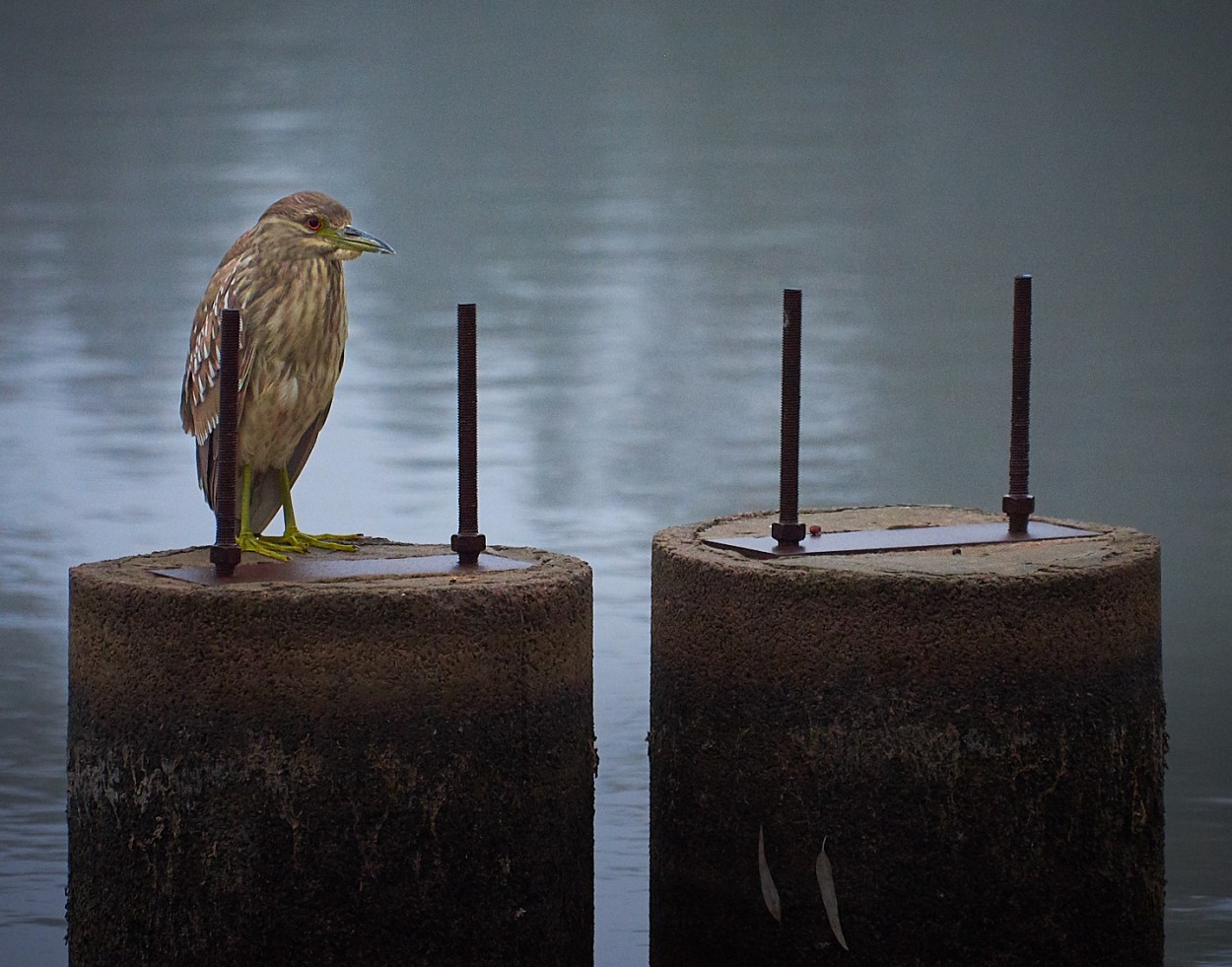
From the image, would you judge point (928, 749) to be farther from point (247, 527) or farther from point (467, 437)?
point (247, 527)

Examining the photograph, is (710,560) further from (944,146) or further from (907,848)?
(944,146)

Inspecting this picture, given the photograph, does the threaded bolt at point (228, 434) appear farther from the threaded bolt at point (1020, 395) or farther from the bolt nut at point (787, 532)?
the threaded bolt at point (1020, 395)

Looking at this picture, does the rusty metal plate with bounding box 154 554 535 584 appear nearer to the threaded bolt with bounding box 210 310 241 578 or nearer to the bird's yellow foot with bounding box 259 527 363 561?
the threaded bolt with bounding box 210 310 241 578

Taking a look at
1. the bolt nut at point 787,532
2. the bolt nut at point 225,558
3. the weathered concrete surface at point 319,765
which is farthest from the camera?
the bolt nut at point 787,532

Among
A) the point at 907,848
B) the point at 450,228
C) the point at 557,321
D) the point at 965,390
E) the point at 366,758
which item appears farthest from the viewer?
the point at 450,228

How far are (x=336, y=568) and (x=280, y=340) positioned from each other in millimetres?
472

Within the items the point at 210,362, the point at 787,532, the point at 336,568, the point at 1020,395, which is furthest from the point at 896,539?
the point at 210,362

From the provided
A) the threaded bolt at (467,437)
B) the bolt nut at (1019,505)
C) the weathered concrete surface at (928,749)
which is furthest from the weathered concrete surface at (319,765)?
the bolt nut at (1019,505)

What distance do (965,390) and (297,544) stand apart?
524 cm

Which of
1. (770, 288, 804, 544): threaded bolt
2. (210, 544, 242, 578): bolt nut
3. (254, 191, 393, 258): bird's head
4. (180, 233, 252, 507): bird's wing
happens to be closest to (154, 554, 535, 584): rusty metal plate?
(210, 544, 242, 578): bolt nut

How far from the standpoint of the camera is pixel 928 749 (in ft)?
9.93

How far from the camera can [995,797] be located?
3.04 metres

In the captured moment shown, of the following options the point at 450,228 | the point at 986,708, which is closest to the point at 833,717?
the point at 986,708

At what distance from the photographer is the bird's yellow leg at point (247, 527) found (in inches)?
131
